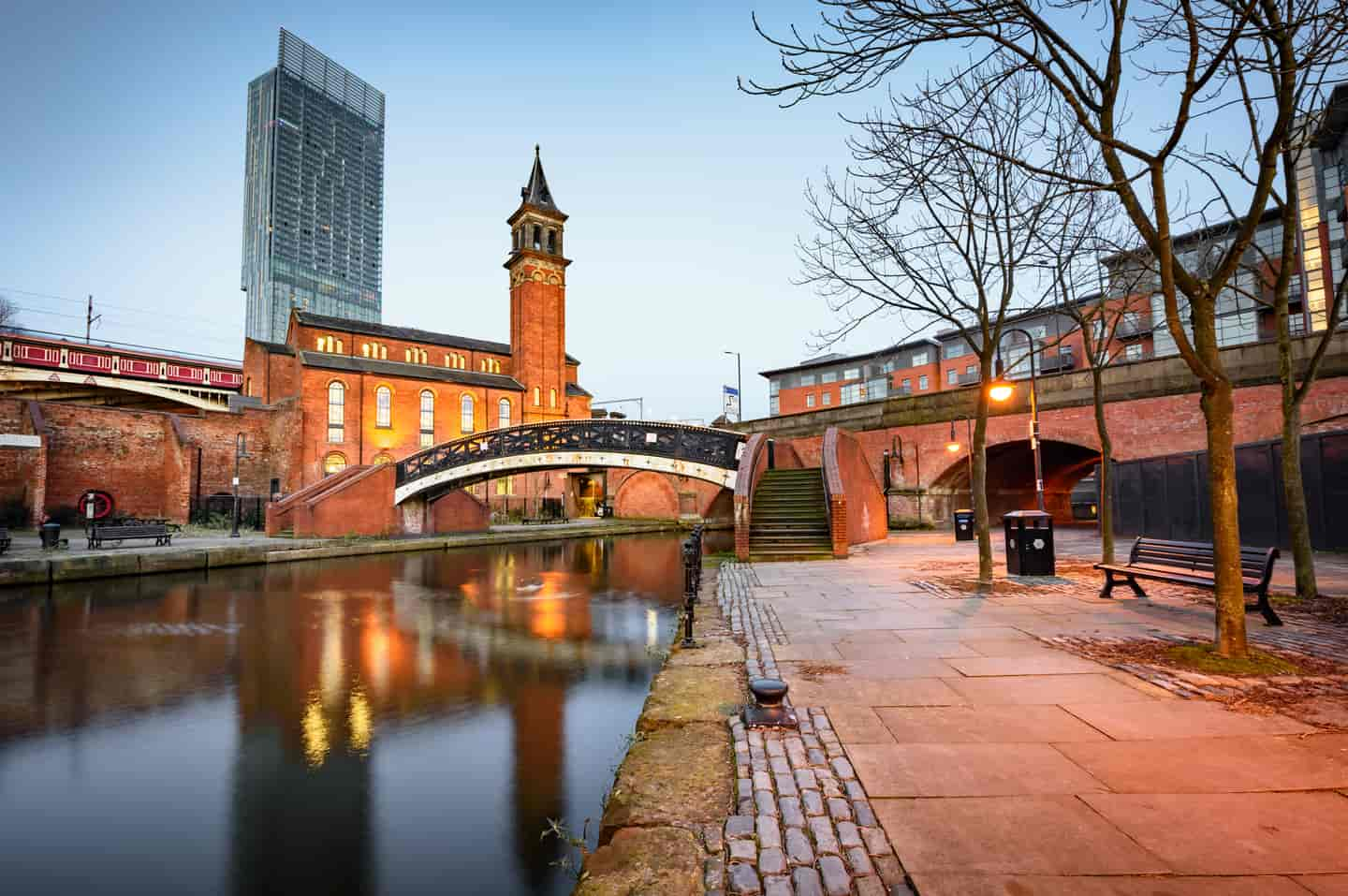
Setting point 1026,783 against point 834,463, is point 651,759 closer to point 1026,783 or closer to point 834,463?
point 1026,783

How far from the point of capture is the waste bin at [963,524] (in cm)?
1753

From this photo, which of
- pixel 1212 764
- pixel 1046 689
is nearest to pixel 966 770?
pixel 1212 764

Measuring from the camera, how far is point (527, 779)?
4.44 meters

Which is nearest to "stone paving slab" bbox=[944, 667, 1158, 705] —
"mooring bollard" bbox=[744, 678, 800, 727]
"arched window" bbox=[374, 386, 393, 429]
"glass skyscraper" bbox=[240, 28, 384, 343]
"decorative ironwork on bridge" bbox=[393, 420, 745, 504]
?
"mooring bollard" bbox=[744, 678, 800, 727]

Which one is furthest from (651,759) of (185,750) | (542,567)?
(542,567)

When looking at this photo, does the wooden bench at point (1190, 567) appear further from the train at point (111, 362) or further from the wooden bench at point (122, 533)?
the train at point (111, 362)

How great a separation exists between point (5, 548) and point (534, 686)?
15529 mm

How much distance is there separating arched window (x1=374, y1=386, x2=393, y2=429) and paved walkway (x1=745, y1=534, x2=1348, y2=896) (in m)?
38.0

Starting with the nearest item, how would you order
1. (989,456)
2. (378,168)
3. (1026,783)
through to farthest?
(1026,783), (989,456), (378,168)

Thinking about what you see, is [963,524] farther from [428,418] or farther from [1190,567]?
[428,418]

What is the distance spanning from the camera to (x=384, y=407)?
3912 cm

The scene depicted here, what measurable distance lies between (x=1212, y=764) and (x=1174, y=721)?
27.8 inches

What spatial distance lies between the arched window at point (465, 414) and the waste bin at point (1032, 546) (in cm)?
3664

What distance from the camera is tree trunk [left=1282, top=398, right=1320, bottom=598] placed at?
23.9 ft
